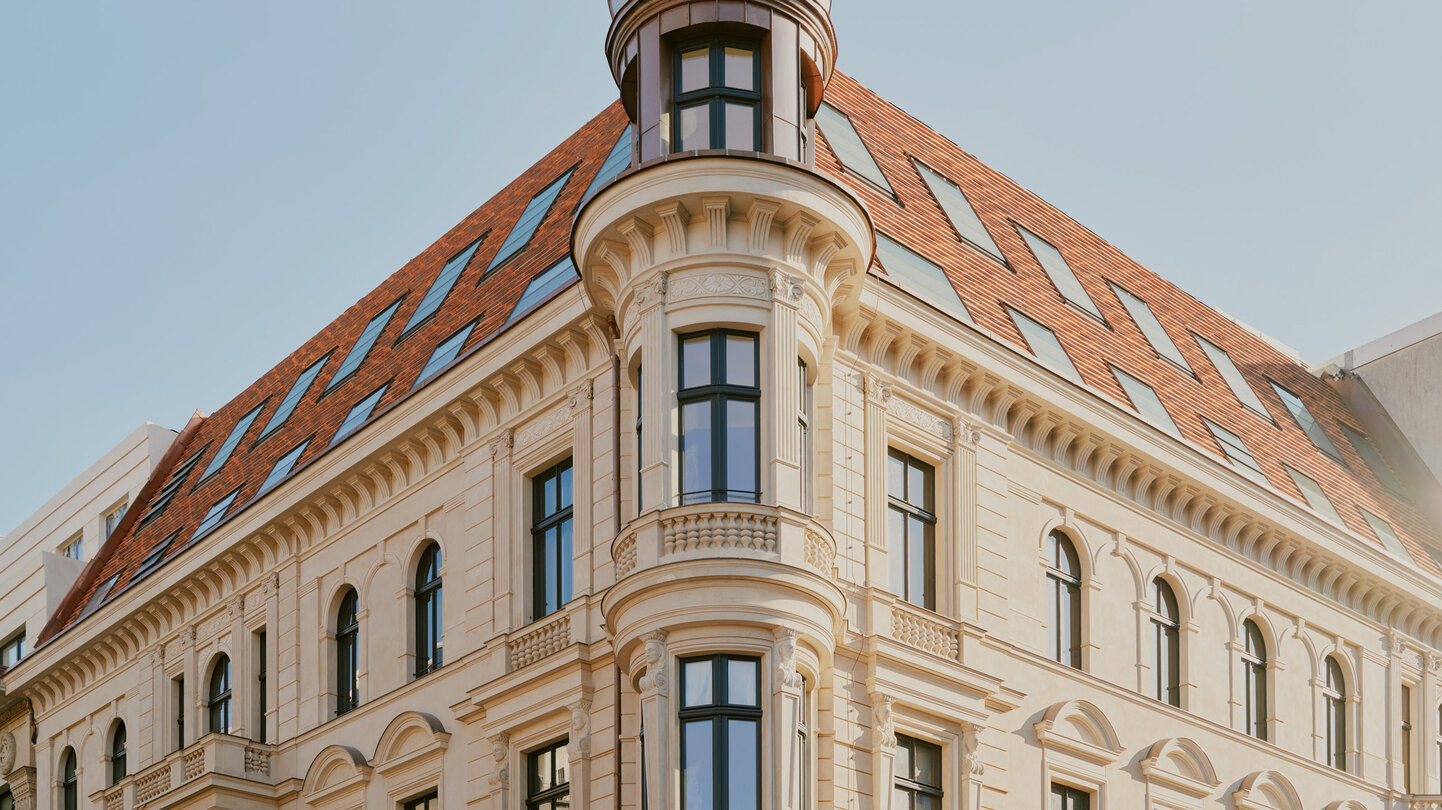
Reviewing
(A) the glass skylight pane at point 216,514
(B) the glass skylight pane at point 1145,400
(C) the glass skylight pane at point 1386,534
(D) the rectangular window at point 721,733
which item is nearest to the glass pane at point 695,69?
(D) the rectangular window at point 721,733

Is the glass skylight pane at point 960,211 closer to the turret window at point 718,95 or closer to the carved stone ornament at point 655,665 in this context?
the turret window at point 718,95

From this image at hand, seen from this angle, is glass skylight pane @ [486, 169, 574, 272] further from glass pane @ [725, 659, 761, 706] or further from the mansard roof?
glass pane @ [725, 659, 761, 706]

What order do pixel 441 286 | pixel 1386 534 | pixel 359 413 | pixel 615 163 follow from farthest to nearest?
pixel 1386 534 < pixel 441 286 < pixel 359 413 < pixel 615 163

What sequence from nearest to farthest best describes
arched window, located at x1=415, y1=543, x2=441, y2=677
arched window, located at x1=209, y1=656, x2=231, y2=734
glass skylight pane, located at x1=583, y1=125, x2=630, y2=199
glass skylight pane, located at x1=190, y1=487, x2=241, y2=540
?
arched window, located at x1=415, y1=543, x2=441, y2=677, glass skylight pane, located at x1=583, y1=125, x2=630, y2=199, arched window, located at x1=209, y1=656, x2=231, y2=734, glass skylight pane, located at x1=190, y1=487, x2=241, y2=540

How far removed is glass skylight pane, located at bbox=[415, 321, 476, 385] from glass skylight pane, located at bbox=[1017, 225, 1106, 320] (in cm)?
978

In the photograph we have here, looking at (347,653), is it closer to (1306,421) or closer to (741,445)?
(741,445)

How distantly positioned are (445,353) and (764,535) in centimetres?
972

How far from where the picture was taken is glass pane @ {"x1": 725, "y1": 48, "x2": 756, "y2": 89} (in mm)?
25938

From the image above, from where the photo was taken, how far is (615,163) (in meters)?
30.4

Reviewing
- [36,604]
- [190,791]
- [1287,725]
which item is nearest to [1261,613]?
[1287,725]

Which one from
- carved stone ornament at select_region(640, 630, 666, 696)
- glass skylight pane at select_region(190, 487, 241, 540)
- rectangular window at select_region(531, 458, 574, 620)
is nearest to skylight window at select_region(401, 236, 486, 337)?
glass skylight pane at select_region(190, 487, 241, 540)

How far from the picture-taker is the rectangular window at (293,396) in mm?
38625

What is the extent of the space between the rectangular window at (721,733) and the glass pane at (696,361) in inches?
132

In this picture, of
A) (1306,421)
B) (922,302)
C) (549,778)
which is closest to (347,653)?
(549,778)
